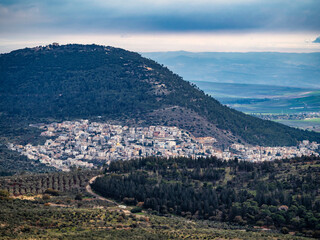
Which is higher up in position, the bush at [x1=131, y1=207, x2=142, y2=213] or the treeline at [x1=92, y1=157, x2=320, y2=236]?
the treeline at [x1=92, y1=157, x2=320, y2=236]

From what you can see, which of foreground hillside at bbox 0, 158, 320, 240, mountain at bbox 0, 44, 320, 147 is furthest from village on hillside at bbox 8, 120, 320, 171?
foreground hillside at bbox 0, 158, 320, 240

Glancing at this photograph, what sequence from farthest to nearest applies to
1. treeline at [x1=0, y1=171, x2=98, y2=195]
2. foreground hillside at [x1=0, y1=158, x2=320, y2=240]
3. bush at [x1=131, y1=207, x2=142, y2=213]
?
treeline at [x1=0, y1=171, x2=98, y2=195] < bush at [x1=131, y1=207, x2=142, y2=213] < foreground hillside at [x1=0, y1=158, x2=320, y2=240]

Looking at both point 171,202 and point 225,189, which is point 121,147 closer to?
point 225,189

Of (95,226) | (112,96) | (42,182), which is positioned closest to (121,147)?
(112,96)

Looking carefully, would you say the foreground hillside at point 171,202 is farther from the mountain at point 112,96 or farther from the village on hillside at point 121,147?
the mountain at point 112,96

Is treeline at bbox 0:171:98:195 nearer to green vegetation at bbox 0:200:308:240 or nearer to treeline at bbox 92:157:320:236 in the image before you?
treeline at bbox 92:157:320:236
